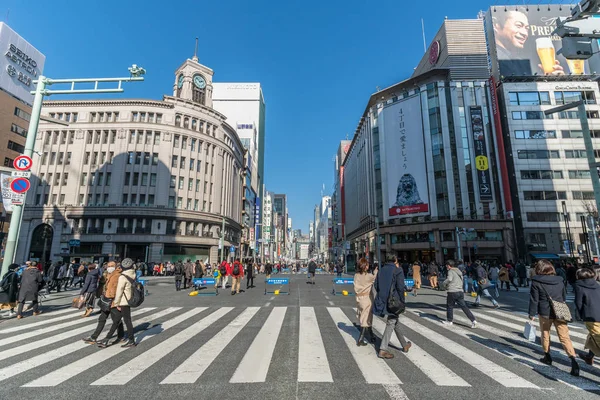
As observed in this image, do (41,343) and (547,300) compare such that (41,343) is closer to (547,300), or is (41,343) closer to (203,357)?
(203,357)

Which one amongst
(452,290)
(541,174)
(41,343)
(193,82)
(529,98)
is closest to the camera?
(41,343)

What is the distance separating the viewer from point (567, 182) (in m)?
45.7

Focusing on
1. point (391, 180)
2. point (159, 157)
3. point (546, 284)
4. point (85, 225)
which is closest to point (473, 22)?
point (391, 180)

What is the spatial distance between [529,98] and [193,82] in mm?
60139

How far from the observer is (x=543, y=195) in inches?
1800

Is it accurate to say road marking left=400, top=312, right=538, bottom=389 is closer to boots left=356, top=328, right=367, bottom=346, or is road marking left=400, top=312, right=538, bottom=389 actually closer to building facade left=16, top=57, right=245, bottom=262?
boots left=356, top=328, right=367, bottom=346

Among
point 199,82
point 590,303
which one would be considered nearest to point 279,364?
point 590,303

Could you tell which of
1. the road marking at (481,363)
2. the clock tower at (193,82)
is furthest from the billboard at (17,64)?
the clock tower at (193,82)

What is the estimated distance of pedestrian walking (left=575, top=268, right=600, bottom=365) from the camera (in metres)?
4.82

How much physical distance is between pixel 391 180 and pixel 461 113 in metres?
16.0

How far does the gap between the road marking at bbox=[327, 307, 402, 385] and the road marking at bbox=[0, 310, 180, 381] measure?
5641 mm

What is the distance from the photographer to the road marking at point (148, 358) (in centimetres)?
443

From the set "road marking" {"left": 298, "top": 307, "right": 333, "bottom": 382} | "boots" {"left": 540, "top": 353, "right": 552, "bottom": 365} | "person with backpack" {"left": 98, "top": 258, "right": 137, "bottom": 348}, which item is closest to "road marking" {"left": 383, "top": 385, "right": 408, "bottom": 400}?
"road marking" {"left": 298, "top": 307, "right": 333, "bottom": 382}

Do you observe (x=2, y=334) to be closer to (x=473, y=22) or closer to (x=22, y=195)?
(x=22, y=195)
